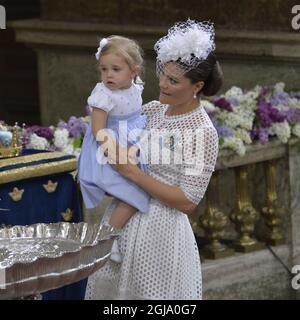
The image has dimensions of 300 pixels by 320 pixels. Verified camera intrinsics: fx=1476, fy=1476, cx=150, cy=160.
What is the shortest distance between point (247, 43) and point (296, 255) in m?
1.42

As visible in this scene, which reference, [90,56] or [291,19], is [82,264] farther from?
[90,56]

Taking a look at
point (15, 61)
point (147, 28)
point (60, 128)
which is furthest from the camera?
point (15, 61)

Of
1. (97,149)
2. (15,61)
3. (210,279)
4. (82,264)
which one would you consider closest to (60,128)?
(210,279)

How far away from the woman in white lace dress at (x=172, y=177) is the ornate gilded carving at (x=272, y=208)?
8.32 ft

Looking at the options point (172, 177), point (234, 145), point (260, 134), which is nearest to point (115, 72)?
point (172, 177)

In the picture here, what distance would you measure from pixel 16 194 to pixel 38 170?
145mm

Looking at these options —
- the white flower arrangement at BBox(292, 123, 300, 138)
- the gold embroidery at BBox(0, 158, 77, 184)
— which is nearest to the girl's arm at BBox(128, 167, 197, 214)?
the gold embroidery at BBox(0, 158, 77, 184)

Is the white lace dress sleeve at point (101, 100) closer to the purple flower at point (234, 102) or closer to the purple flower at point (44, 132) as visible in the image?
the purple flower at point (44, 132)

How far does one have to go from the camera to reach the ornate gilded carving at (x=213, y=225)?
818 cm

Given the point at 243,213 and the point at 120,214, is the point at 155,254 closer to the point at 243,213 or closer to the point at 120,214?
the point at 120,214

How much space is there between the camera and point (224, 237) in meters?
8.53

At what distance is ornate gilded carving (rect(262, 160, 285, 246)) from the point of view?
848cm

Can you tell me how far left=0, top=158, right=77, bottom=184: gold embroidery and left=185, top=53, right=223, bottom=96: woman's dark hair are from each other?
3.48 feet

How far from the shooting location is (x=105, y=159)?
575 cm
